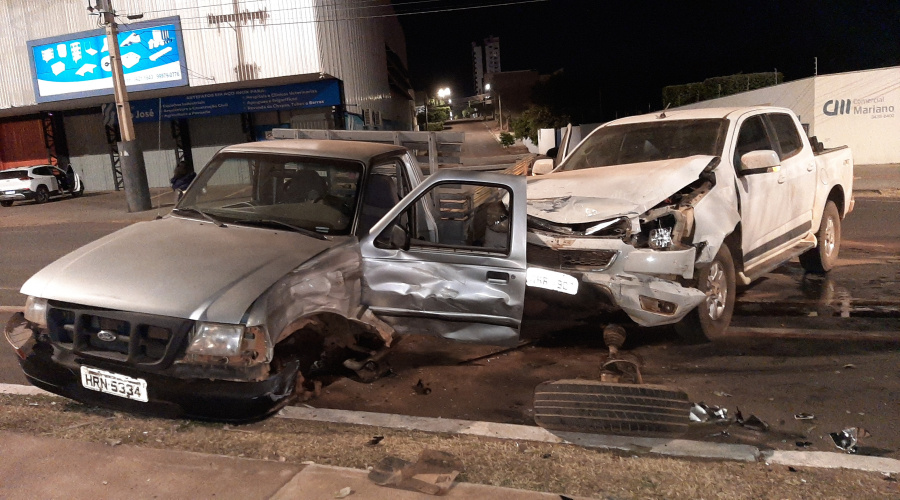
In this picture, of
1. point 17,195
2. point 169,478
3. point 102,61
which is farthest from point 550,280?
point 102,61

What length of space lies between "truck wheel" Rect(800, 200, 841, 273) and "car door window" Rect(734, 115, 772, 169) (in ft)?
5.21

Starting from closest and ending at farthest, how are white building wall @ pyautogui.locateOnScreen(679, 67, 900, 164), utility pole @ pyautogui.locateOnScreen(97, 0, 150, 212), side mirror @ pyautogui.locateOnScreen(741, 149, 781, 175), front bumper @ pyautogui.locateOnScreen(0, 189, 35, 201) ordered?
side mirror @ pyautogui.locateOnScreen(741, 149, 781, 175) → utility pole @ pyautogui.locateOnScreen(97, 0, 150, 212) → white building wall @ pyautogui.locateOnScreen(679, 67, 900, 164) → front bumper @ pyautogui.locateOnScreen(0, 189, 35, 201)

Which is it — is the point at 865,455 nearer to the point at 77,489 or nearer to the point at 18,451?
the point at 77,489

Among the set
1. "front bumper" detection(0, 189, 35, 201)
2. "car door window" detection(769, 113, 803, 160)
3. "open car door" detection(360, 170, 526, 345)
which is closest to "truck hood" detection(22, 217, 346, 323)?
"open car door" detection(360, 170, 526, 345)

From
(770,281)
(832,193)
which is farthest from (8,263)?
(832,193)

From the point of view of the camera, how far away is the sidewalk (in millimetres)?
3459

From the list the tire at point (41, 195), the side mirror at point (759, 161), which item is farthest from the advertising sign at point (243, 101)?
the side mirror at point (759, 161)

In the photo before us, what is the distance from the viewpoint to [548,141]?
126ft

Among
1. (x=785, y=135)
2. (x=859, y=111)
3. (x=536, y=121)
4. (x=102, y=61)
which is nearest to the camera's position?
(x=785, y=135)

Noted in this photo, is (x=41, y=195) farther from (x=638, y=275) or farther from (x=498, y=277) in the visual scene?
(x=638, y=275)

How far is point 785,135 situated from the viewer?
7133 mm

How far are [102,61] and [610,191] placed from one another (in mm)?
24961

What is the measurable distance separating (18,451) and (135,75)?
23502 millimetres

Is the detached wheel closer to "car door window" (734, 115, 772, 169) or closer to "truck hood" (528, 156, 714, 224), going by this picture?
"truck hood" (528, 156, 714, 224)
